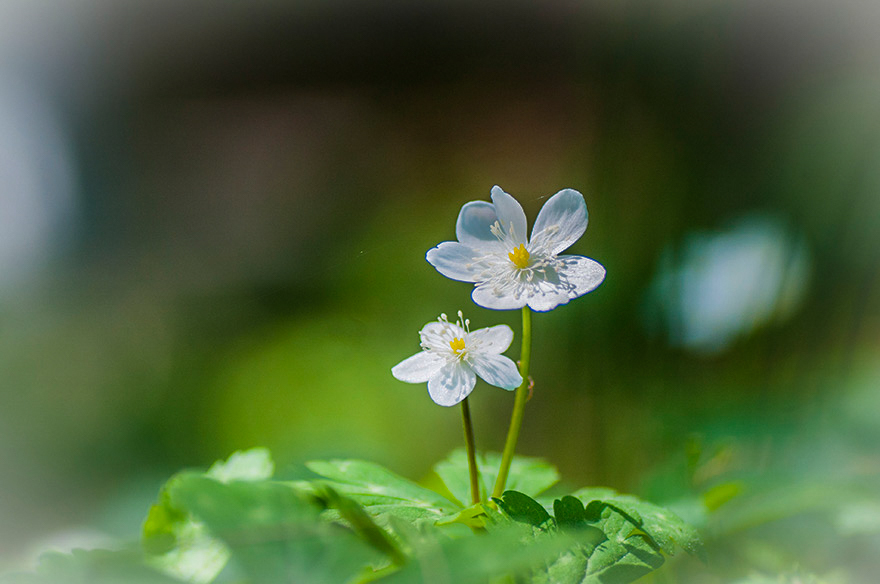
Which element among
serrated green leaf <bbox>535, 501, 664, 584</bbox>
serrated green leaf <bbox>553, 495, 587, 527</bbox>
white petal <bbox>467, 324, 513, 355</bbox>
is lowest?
serrated green leaf <bbox>535, 501, 664, 584</bbox>

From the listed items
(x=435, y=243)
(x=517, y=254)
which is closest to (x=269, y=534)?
(x=517, y=254)

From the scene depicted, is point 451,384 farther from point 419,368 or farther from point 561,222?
point 561,222

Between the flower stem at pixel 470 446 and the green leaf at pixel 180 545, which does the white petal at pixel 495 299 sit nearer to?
the flower stem at pixel 470 446

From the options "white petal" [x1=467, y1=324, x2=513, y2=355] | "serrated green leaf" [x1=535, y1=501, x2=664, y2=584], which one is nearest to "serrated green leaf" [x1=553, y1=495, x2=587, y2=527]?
"serrated green leaf" [x1=535, y1=501, x2=664, y2=584]

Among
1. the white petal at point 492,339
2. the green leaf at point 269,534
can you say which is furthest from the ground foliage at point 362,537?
the white petal at point 492,339

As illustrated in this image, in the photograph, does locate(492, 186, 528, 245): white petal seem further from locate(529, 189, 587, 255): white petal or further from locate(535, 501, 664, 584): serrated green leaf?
locate(535, 501, 664, 584): serrated green leaf

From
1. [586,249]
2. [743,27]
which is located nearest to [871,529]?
[586,249]

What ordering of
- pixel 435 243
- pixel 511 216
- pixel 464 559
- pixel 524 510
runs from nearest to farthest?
pixel 464 559
pixel 524 510
pixel 511 216
pixel 435 243
